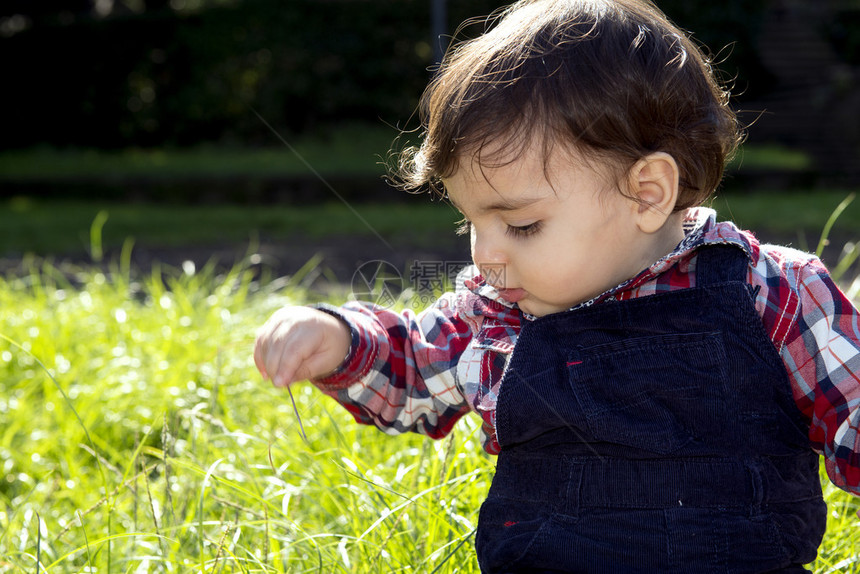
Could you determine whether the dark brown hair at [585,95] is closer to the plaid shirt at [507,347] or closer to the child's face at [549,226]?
the child's face at [549,226]

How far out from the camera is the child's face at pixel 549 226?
1.32 m

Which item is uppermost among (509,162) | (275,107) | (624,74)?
(275,107)

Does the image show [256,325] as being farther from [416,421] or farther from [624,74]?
[624,74]

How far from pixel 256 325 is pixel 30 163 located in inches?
315

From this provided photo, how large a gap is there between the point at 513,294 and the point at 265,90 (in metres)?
9.04

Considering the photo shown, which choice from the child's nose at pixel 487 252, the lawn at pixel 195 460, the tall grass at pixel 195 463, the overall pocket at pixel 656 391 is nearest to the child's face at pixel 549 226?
the child's nose at pixel 487 252

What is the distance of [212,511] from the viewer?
1918 millimetres

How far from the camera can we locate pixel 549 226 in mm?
1336

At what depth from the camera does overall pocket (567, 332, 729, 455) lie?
4.33 feet

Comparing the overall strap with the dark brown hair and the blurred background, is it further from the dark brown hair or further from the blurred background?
the blurred background

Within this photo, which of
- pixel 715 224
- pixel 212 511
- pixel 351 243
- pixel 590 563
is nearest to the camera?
pixel 590 563

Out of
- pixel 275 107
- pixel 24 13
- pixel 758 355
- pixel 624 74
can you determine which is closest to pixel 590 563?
pixel 758 355

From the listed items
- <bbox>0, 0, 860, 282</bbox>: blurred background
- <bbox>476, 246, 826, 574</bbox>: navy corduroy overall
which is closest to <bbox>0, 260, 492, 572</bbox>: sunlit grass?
<bbox>476, 246, 826, 574</bbox>: navy corduroy overall

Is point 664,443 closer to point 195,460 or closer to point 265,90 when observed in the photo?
point 195,460
